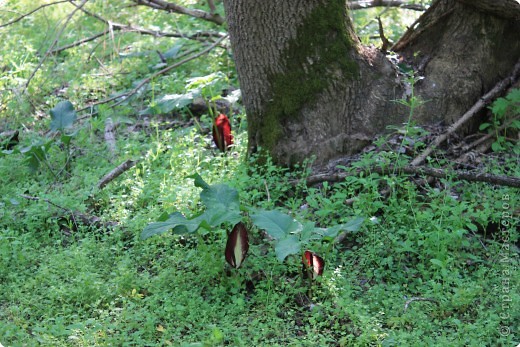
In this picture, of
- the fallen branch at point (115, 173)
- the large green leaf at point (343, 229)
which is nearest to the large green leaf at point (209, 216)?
the large green leaf at point (343, 229)

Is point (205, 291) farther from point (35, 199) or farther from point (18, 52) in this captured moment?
point (18, 52)

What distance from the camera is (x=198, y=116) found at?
6.04m

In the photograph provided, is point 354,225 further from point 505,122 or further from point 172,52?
point 172,52

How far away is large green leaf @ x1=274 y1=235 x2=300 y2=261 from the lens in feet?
10.5

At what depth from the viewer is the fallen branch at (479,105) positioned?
4.49m

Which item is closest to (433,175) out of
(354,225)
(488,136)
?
(488,136)

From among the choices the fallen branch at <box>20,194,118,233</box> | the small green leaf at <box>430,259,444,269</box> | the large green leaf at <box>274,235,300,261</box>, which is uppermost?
the large green leaf at <box>274,235,300,261</box>

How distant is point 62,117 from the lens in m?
5.22

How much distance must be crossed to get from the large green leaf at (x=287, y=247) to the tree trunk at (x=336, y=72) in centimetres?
125

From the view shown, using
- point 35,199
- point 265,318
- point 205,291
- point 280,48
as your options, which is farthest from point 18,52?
point 265,318

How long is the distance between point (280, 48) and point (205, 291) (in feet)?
5.59

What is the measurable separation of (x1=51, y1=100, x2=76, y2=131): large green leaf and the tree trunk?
1475mm

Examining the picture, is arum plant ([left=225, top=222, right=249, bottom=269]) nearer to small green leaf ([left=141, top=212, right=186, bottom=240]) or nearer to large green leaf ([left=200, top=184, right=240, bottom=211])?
large green leaf ([left=200, top=184, right=240, bottom=211])

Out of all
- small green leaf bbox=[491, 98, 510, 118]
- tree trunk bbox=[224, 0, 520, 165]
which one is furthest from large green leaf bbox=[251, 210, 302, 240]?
small green leaf bbox=[491, 98, 510, 118]
